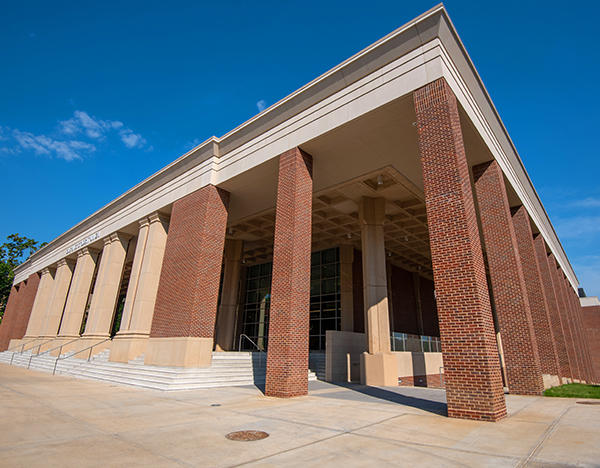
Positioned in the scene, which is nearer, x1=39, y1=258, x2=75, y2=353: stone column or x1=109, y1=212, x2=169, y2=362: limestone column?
x1=109, y1=212, x2=169, y2=362: limestone column

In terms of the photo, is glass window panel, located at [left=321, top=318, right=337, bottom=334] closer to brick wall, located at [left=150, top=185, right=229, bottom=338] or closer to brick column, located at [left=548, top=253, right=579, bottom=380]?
brick wall, located at [left=150, top=185, right=229, bottom=338]

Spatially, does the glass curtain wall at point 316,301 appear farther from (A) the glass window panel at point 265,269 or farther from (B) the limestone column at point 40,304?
(B) the limestone column at point 40,304

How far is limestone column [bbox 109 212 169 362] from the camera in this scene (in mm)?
18872

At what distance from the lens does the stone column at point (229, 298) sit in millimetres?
28172

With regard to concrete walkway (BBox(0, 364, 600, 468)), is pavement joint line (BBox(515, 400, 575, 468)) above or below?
above

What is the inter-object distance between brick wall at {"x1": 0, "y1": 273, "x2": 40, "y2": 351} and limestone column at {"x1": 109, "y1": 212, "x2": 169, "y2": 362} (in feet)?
79.3

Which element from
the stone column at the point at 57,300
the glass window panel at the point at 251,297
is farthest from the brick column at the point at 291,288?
the stone column at the point at 57,300

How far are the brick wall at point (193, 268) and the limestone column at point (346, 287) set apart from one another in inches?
478

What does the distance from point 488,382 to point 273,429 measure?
4833 mm

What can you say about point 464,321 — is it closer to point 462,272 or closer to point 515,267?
point 462,272

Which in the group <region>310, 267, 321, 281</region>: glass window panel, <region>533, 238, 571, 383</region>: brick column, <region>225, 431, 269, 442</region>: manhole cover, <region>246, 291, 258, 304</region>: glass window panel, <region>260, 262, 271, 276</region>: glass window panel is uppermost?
Result: <region>260, 262, 271, 276</region>: glass window panel

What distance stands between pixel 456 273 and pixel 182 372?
34.9 feet

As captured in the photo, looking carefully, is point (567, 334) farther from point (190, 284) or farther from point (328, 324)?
point (190, 284)

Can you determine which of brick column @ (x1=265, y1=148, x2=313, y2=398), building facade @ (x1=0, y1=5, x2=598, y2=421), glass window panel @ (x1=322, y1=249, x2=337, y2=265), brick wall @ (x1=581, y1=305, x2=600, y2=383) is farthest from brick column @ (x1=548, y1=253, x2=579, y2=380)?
brick wall @ (x1=581, y1=305, x2=600, y2=383)
